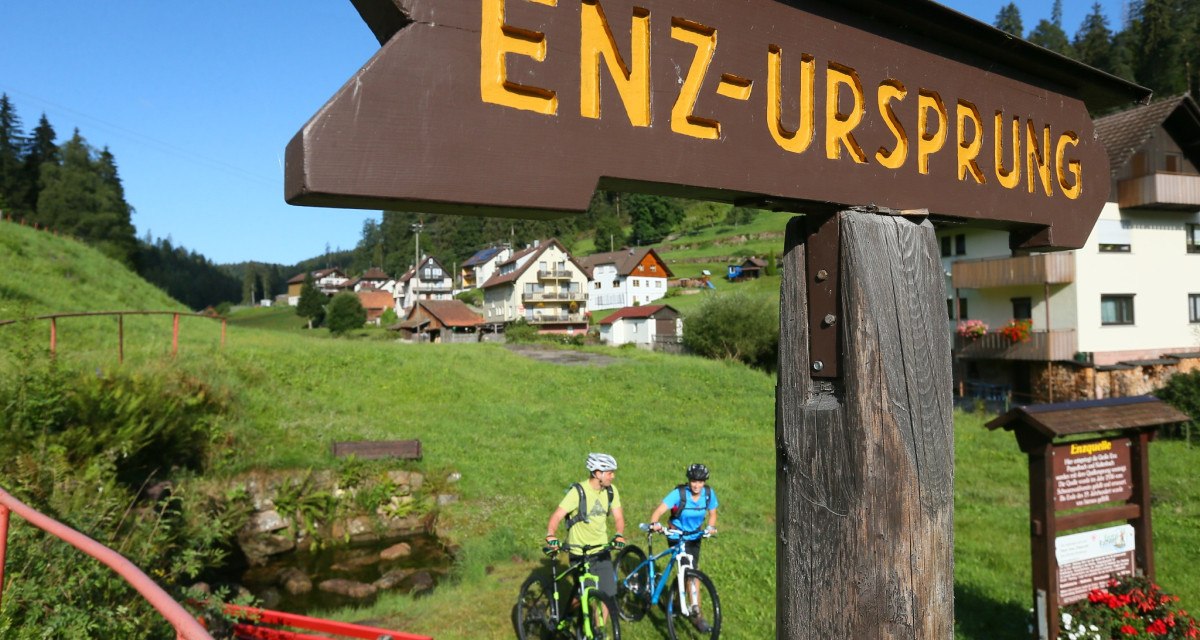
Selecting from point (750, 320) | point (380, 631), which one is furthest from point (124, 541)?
point (750, 320)

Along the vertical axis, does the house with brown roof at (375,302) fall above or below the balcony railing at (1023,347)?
above

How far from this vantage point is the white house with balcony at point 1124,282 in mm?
22281

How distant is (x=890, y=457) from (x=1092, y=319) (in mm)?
26406

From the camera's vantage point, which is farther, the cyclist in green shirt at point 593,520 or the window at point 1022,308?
the window at point 1022,308

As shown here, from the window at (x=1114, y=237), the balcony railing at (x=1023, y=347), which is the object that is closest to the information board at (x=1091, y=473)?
the balcony railing at (x=1023, y=347)

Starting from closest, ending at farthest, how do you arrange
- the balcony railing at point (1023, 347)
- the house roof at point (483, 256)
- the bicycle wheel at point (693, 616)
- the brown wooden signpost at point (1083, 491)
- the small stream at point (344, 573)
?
the brown wooden signpost at point (1083, 491) → the bicycle wheel at point (693, 616) → the small stream at point (344, 573) → the balcony railing at point (1023, 347) → the house roof at point (483, 256)

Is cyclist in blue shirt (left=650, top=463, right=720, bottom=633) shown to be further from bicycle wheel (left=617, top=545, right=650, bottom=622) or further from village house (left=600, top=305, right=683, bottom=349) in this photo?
village house (left=600, top=305, right=683, bottom=349)

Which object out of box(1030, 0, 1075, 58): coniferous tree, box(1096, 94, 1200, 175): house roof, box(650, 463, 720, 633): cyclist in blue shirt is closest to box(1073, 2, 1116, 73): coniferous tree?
box(1030, 0, 1075, 58): coniferous tree

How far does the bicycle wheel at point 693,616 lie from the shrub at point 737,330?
872 inches

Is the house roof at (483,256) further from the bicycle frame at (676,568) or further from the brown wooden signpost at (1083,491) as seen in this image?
the brown wooden signpost at (1083,491)

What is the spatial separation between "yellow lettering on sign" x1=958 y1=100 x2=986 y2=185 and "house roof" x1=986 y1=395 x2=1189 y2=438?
178 inches

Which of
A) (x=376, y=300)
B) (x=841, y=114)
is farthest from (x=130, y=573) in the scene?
(x=376, y=300)

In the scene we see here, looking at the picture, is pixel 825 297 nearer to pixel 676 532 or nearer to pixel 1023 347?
pixel 676 532

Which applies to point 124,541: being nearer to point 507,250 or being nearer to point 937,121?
point 937,121
